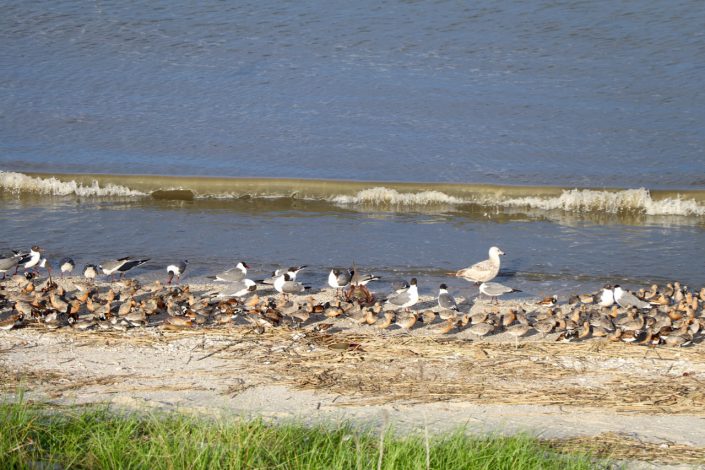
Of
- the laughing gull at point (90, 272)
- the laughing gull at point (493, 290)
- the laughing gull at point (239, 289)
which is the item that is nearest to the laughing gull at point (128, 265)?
the laughing gull at point (90, 272)

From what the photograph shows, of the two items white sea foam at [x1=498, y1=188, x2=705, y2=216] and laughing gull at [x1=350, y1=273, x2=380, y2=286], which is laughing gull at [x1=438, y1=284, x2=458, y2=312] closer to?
laughing gull at [x1=350, y1=273, x2=380, y2=286]

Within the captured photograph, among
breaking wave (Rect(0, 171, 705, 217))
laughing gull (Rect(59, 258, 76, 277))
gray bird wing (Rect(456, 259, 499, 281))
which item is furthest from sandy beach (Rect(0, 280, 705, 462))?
breaking wave (Rect(0, 171, 705, 217))

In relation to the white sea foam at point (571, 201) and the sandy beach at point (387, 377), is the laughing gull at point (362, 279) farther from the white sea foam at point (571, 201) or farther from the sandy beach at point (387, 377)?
the white sea foam at point (571, 201)

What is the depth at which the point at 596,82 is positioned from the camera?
20.3 meters

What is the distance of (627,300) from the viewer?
354 inches

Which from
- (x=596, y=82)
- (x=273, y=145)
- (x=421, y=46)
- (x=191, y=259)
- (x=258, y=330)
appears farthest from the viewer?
(x=421, y=46)

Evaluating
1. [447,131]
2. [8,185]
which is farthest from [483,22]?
[8,185]

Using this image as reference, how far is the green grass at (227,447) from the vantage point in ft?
15.5

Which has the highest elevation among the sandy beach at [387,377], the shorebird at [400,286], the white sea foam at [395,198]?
the white sea foam at [395,198]

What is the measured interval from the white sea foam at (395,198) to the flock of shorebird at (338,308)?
406cm

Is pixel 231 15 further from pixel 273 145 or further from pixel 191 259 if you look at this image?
pixel 191 259

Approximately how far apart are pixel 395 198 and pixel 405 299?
5292 mm

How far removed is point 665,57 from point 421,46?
566cm

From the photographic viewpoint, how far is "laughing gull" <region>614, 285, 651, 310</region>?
8930 millimetres
